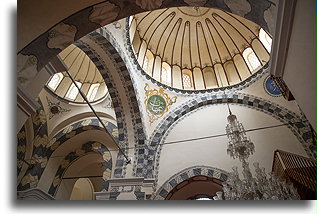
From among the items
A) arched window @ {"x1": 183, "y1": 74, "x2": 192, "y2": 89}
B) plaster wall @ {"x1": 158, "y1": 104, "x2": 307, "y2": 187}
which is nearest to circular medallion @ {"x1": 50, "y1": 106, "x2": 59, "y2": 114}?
plaster wall @ {"x1": 158, "y1": 104, "x2": 307, "y2": 187}

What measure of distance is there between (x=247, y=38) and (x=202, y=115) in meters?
3.65

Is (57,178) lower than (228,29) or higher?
lower

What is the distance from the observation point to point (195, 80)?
10.6 metres

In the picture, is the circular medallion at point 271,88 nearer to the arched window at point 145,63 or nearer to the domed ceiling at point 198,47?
the domed ceiling at point 198,47

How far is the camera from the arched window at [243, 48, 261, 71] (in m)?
10.0

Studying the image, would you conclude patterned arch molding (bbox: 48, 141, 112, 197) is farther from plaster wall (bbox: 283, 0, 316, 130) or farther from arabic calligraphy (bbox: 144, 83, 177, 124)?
plaster wall (bbox: 283, 0, 316, 130)

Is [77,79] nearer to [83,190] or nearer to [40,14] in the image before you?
[83,190]

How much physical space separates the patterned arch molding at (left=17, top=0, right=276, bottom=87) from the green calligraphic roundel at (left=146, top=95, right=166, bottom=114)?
203 inches

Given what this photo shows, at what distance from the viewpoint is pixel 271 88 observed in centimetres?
934

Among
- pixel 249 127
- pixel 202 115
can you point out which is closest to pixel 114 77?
pixel 202 115

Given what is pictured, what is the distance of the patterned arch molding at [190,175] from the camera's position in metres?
7.89

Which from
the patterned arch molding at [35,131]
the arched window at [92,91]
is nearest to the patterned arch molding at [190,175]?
the arched window at [92,91]

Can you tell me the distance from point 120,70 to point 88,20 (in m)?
4.07

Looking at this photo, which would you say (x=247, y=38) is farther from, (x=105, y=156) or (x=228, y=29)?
Result: (x=105, y=156)
